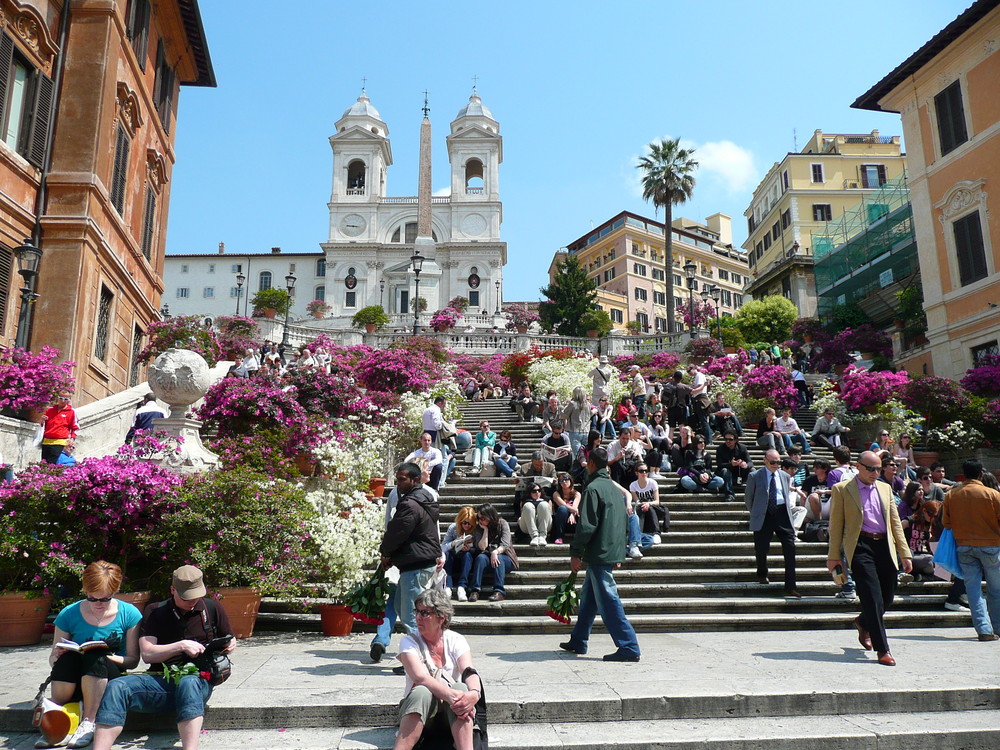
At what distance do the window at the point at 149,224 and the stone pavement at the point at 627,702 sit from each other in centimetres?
1634

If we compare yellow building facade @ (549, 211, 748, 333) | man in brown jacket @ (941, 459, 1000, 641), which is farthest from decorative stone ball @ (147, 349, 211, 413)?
yellow building facade @ (549, 211, 748, 333)

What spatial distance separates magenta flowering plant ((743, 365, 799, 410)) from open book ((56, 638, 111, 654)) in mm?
19627

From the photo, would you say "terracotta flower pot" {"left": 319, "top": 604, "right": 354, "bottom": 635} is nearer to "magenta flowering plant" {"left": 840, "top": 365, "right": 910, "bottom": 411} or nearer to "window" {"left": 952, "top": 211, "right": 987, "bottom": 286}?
"magenta flowering plant" {"left": 840, "top": 365, "right": 910, "bottom": 411}

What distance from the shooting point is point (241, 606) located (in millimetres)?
7430

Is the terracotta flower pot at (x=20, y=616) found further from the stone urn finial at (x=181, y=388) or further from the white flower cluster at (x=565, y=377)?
the white flower cluster at (x=565, y=377)

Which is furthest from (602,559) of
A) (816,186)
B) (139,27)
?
(816,186)

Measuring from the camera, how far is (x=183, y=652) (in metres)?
4.74

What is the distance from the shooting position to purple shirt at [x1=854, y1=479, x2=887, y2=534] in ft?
22.6

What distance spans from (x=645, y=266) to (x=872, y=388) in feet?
208

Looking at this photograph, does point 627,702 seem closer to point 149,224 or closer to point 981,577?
point 981,577

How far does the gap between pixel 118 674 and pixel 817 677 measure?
17.1 feet

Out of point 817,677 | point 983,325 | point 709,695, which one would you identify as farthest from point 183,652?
point 983,325

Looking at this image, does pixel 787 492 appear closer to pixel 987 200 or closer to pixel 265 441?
pixel 265 441

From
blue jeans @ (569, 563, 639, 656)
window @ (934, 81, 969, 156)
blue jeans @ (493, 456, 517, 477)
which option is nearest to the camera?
blue jeans @ (569, 563, 639, 656)
